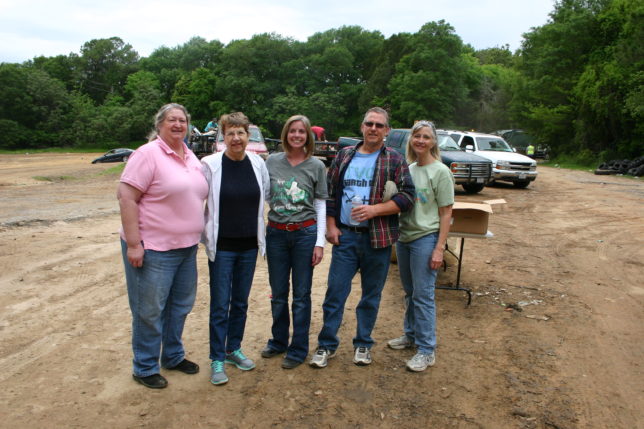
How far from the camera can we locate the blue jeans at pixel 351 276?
3.68 meters

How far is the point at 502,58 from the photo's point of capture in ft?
345

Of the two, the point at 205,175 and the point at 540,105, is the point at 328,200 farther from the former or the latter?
the point at 540,105

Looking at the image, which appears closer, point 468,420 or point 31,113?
point 468,420

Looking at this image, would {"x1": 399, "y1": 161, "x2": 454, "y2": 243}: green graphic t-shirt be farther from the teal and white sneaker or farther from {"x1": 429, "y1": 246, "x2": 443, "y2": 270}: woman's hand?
the teal and white sneaker

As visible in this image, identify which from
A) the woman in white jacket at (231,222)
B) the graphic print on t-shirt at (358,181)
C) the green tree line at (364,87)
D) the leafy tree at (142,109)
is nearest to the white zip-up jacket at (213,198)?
the woman in white jacket at (231,222)

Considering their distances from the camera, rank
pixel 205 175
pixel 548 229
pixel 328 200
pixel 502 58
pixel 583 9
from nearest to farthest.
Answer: pixel 205 175 < pixel 328 200 < pixel 548 229 < pixel 583 9 < pixel 502 58

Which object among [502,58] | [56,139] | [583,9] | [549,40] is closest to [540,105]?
[549,40]

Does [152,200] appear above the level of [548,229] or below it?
above

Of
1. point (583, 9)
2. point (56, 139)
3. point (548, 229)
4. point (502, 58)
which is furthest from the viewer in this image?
point (502, 58)

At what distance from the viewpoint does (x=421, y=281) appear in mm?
3816

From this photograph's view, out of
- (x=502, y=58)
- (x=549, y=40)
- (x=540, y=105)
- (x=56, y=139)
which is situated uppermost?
(x=502, y=58)

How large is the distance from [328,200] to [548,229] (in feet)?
25.3

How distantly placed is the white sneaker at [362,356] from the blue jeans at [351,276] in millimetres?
108

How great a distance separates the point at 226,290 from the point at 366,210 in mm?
1149
